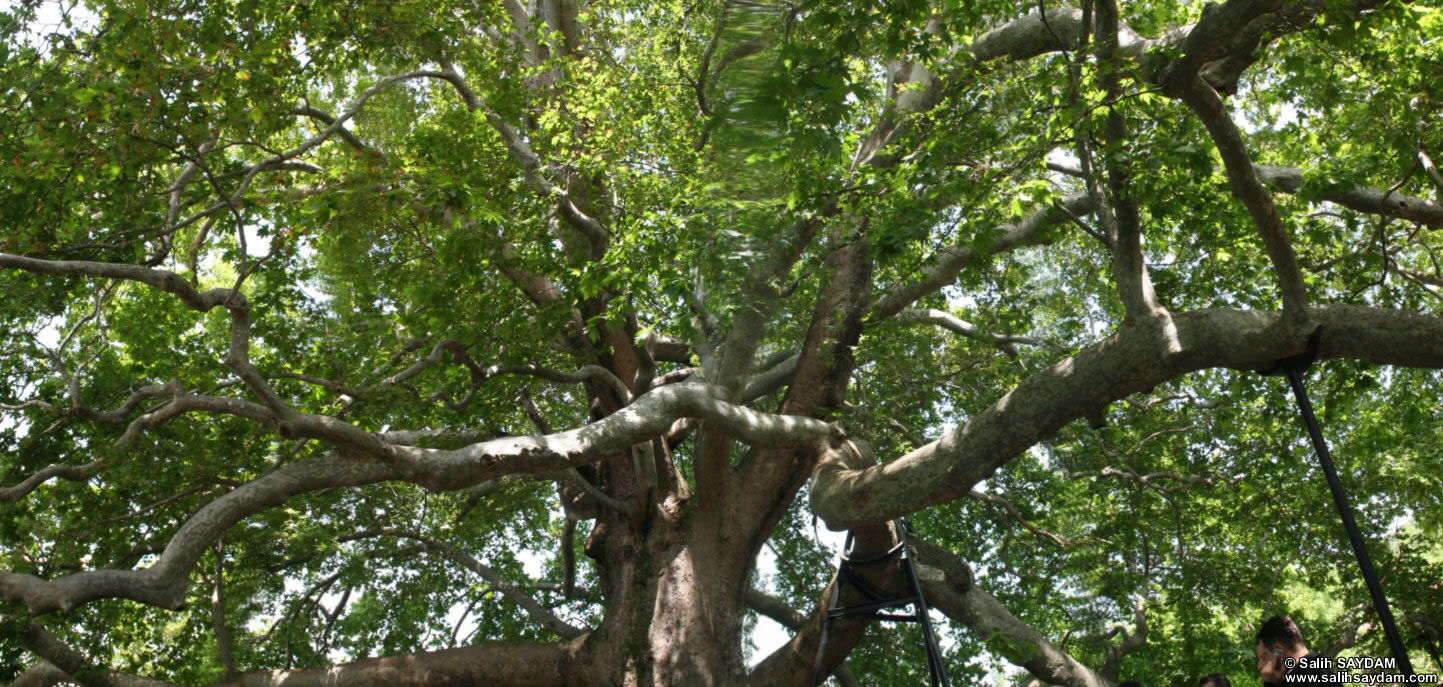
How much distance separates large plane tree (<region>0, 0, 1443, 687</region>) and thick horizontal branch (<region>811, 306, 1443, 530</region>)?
25mm

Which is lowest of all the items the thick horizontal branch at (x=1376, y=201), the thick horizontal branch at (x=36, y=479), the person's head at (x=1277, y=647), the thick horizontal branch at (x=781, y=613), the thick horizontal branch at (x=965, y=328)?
the person's head at (x=1277, y=647)

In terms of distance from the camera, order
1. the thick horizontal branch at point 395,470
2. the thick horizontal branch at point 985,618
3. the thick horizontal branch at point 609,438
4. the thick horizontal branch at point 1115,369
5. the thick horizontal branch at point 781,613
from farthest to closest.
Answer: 1. the thick horizontal branch at point 781,613
2. the thick horizontal branch at point 985,618
3. the thick horizontal branch at point 609,438
4. the thick horizontal branch at point 1115,369
5. the thick horizontal branch at point 395,470

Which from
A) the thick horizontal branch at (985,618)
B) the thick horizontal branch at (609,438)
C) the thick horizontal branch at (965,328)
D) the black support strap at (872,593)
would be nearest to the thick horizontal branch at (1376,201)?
the thick horizontal branch at (965,328)

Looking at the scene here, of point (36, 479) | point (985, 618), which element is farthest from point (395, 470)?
point (985, 618)

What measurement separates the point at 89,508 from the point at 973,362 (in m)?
7.59

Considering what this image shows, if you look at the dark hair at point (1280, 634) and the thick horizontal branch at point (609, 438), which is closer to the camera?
the dark hair at point (1280, 634)

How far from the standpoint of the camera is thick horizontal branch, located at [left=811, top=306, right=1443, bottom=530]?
4891 millimetres

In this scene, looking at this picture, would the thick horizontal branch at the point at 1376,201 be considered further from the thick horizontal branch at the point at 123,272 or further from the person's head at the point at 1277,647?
the thick horizontal branch at the point at 123,272

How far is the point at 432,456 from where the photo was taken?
5.38 m

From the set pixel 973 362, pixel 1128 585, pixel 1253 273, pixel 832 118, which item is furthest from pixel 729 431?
pixel 1128 585

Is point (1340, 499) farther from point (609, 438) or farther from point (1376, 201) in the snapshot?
point (609, 438)

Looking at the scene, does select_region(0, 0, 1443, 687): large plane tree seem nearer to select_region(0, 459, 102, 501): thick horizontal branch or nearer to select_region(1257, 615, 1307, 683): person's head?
select_region(0, 459, 102, 501): thick horizontal branch

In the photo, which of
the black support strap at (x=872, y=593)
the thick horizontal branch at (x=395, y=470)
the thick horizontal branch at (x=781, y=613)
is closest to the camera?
the thick horizontal branch at (x=395, y=470)

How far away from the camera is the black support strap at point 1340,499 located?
12.5 feet
